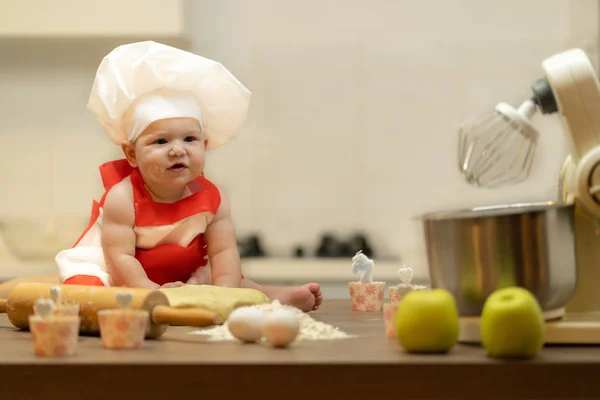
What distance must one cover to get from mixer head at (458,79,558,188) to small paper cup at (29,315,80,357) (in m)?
0.52

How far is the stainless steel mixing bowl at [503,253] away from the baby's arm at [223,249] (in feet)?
1.89

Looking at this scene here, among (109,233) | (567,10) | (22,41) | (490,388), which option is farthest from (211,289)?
(567,10)

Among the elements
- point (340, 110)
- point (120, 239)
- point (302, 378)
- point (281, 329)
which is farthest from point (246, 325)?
point (340, 110)

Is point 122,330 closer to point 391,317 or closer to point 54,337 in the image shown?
point 54,337

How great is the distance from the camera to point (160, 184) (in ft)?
4.50

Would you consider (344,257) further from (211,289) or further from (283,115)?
(211,289)

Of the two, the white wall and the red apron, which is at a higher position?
the white wall

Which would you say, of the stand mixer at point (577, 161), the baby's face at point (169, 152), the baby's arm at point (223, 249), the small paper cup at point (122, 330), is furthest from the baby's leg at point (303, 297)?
the small paper cup at point (122, 330)

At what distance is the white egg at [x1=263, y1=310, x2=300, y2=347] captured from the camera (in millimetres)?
795

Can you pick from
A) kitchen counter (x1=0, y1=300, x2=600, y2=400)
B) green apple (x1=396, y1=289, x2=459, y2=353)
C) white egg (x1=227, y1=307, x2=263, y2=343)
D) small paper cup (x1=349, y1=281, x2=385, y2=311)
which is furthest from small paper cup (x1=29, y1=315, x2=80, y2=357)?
small paper cup (x1=349, y1=281, x2=385, y2=311)

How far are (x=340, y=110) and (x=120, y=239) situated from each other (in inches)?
69.9

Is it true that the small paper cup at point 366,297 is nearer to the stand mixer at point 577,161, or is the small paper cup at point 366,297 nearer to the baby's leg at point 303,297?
the baby's leg at point 303,297

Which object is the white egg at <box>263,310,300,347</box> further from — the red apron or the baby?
the red apron

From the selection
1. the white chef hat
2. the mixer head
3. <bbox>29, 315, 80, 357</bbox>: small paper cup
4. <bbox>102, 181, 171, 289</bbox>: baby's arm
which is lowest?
<bbox>29, 315, 80, 357</bbox>: small paper cup
